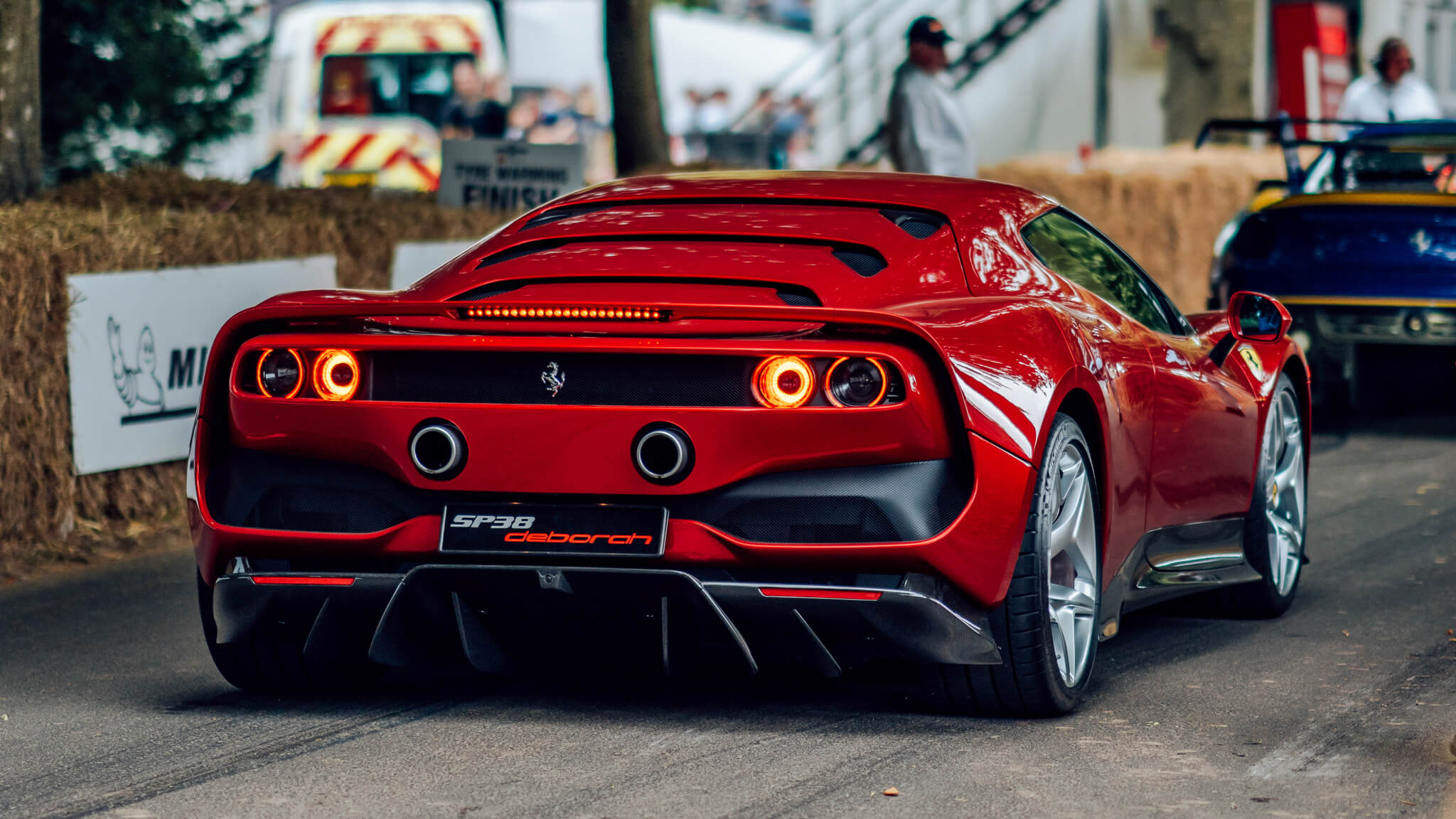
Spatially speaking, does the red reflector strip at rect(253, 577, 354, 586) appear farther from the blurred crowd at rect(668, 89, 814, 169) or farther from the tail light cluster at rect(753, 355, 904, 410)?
the blurred crowd at rect(668, 89, 814, 169)

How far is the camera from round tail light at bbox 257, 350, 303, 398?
477cm

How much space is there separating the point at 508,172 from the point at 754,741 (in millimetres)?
7326

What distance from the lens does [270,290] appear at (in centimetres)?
899

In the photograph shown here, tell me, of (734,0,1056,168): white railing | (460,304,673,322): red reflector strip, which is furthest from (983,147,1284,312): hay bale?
(734,0,1056,168): white railing

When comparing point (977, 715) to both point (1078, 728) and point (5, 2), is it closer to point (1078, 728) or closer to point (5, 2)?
point (1078, 728)

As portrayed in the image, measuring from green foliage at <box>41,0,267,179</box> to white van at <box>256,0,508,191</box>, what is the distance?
7.84m

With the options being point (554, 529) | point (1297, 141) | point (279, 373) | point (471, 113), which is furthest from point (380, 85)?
point (554, 529)

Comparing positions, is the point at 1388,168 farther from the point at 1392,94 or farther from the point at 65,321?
the point at 65,321

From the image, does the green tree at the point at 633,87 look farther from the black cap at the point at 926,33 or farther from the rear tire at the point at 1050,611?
the rear tire at the point at 1050,611

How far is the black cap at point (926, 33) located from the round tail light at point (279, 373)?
705 cm

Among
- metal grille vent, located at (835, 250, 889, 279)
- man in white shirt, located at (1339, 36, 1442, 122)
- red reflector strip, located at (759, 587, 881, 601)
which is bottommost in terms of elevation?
red reflector strip, located at (759, 587, 881, 601)

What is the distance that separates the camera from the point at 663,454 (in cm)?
451

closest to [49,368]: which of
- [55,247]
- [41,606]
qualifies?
[55,247]

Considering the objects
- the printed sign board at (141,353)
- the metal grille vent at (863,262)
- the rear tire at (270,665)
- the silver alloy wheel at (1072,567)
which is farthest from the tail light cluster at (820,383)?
the printed sign board at (141,353)
